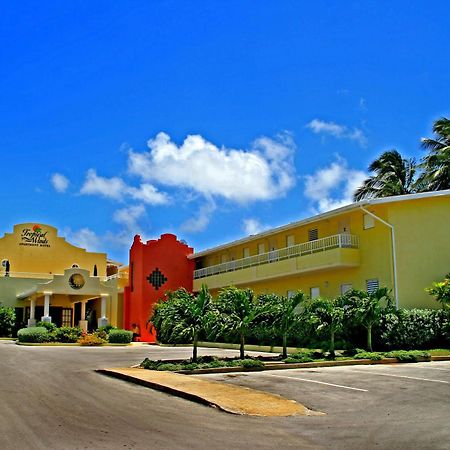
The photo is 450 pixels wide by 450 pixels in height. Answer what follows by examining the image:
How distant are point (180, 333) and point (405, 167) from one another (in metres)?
32.7

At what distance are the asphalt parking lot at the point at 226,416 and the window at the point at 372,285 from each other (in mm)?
11700

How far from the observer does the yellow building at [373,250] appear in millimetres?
28969

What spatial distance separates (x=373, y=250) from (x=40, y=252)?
3175cm

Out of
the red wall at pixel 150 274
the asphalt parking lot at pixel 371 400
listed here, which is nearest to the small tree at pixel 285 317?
the asphalt parking lot at pixel 371 400

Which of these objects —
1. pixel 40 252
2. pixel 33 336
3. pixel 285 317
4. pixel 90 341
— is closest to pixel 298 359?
pixel 285 317

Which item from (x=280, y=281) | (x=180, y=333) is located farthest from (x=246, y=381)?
(x=280, y=281)

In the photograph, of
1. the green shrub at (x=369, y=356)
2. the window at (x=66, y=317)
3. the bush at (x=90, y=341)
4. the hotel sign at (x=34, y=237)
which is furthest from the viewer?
the hotel sign at (x=34, y=237)

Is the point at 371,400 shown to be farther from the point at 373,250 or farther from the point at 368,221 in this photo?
the point at 368,221

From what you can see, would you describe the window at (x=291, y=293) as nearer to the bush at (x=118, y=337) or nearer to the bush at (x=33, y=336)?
the bush at (x=118, y=337)

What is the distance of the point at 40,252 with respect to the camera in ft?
173

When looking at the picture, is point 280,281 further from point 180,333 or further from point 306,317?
point 180,333

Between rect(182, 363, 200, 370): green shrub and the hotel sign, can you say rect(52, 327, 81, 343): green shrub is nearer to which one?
the hotel sign

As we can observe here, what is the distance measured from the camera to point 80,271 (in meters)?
46.0

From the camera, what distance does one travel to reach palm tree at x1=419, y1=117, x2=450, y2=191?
1610 inches
